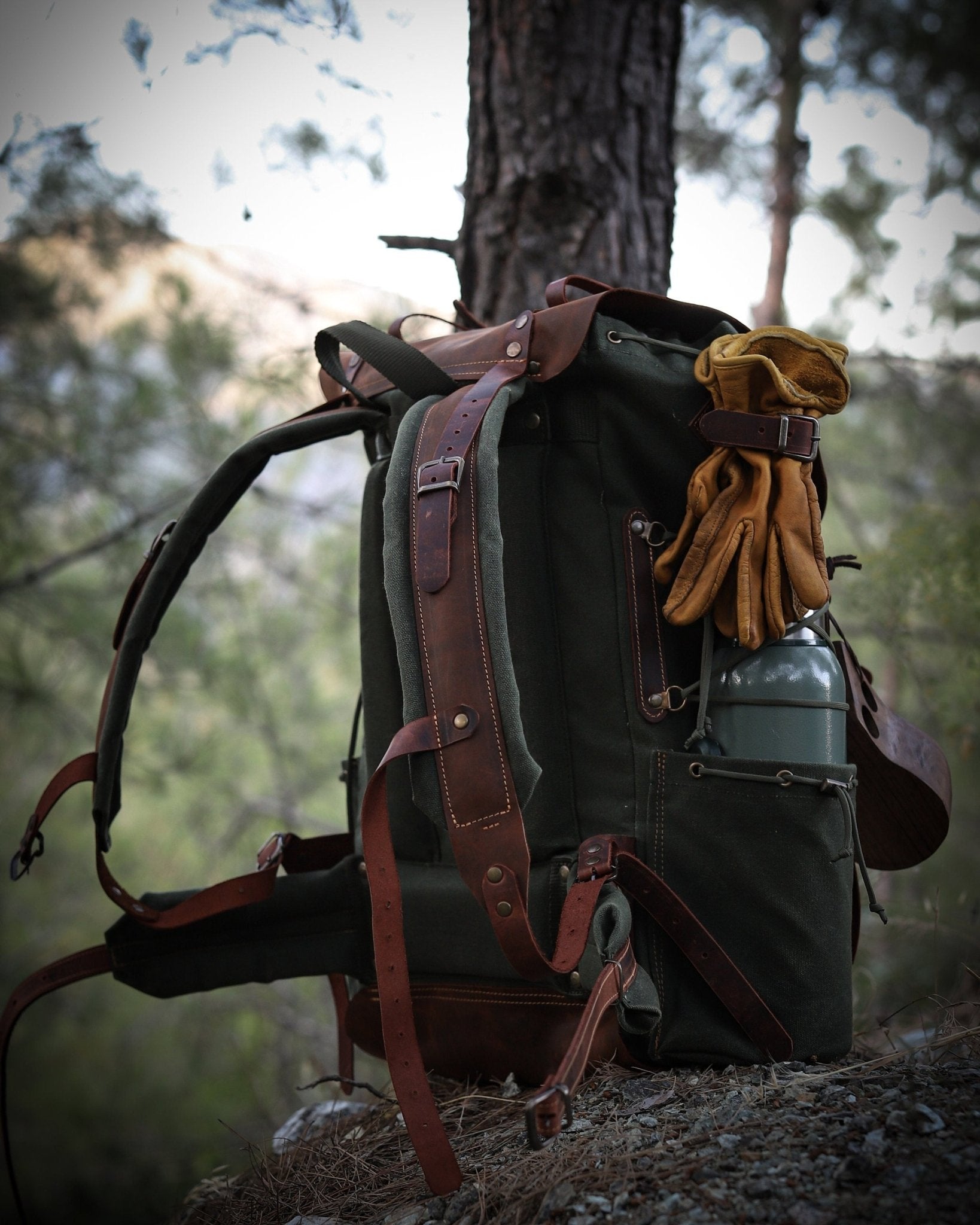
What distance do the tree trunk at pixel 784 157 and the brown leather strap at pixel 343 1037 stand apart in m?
3.39

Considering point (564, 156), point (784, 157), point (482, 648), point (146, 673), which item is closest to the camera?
point (482, 648)

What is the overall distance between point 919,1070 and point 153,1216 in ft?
15.9

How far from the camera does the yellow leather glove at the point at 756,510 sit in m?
1.36

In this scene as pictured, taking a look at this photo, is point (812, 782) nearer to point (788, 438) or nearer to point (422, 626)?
point (788, 438)

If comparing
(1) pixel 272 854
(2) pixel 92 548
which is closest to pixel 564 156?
(1) pixel 272 854

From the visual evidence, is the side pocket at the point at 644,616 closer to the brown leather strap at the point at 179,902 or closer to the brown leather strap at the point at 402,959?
the brown leather strap at the point at 402,959

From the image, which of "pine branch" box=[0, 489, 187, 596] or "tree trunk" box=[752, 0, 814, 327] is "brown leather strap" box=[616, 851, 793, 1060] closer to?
"pine branch" box=[0, 489, 187, 596]

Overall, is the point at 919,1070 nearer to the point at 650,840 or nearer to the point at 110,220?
the point at 650,840

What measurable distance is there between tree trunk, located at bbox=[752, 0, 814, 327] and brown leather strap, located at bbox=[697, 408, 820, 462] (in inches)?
117

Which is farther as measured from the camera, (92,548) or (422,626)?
(92,548)

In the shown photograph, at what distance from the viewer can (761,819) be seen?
137cm

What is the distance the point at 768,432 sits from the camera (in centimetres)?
138

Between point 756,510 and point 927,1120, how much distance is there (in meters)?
0.81

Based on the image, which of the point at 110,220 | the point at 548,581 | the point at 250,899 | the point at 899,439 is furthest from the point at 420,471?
the point at 899,439
